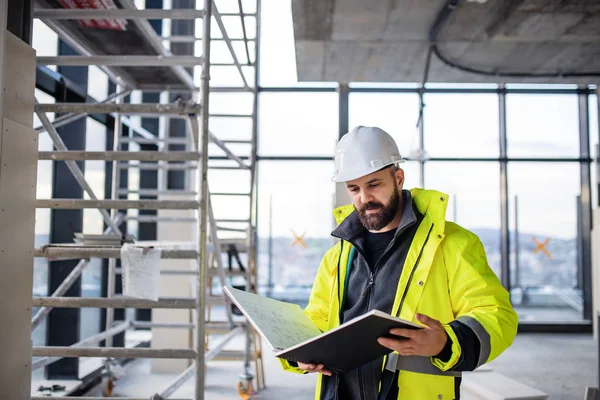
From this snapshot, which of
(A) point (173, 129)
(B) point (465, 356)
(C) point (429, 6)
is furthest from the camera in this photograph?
(A) point (173, 129)

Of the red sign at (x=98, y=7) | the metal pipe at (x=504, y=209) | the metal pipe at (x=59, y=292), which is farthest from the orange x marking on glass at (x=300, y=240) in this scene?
the red sign at (x=98, y=7)

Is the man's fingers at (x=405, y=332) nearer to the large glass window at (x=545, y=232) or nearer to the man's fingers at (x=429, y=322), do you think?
the man's fingers at (x=429, y=322)

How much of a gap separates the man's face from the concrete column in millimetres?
1367

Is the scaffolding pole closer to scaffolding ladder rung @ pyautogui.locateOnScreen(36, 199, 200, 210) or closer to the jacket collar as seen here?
scaffolding ladder rung @ pyautogui.locateOnScreen(36, 199, 200, 210)

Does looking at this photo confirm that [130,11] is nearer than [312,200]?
Yes

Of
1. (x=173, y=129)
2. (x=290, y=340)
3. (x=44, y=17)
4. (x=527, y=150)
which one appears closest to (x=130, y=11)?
(x=44, y=17)

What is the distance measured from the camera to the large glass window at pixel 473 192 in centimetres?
959

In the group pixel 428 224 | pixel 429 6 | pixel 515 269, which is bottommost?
pixel 515 269

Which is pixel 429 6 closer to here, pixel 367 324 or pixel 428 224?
pixel 428 224

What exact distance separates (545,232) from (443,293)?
346 inches

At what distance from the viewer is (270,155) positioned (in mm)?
9484

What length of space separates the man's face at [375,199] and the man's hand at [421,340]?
0.66 meters

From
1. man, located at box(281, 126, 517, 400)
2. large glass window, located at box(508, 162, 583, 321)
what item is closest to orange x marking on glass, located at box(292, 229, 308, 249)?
large glass window, located at box(508, 162, 583, 321)

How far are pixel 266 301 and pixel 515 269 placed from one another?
29.0 ft
